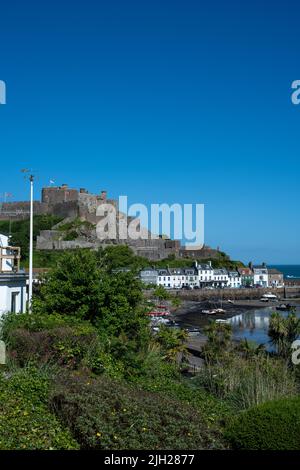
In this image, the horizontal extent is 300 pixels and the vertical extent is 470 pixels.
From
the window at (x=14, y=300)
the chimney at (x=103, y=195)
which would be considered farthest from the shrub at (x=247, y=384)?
the chimney at (x=103, y=195)

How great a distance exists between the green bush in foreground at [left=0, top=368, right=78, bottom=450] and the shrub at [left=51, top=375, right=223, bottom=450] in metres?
0.26

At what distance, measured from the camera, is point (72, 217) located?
124 meters

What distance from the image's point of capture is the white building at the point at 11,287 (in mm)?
15531

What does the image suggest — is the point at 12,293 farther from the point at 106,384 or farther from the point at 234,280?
the point at 234,280

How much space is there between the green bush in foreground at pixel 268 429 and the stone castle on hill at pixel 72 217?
101m

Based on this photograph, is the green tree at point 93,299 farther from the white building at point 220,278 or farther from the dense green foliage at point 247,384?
the white building at point 220,278

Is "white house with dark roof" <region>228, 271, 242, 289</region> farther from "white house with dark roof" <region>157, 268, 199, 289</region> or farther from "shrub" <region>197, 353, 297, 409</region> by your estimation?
"shrub" <region>197, 353, 297, 409</region>

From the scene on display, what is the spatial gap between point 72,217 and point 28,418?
117 meters

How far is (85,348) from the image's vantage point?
39.1ft

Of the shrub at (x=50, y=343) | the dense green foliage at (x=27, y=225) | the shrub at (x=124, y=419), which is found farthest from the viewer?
the dense green foliage at (x=27, y=225)

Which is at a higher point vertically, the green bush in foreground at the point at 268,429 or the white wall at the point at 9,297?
the white wall at the point at 9,297

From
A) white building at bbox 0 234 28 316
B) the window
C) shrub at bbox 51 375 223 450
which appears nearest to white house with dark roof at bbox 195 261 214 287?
white building at bbox 0 234 28 316

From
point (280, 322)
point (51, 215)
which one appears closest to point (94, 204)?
point (51, 215)

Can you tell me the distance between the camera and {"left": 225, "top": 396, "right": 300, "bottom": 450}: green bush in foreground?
798 cm
